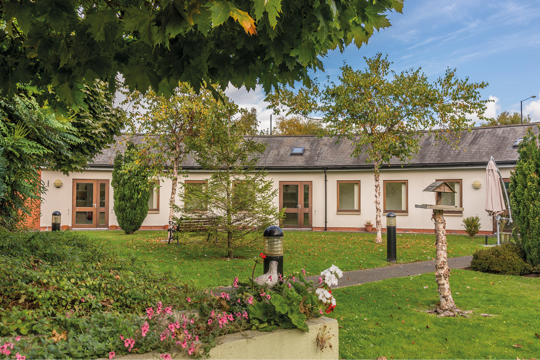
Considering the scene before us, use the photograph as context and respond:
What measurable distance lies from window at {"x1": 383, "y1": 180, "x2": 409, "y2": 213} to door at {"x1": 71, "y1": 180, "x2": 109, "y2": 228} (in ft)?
47.3

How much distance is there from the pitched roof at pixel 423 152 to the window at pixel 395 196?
115 centimetres

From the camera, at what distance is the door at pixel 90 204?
18.2 meters

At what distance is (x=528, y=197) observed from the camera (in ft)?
26.2

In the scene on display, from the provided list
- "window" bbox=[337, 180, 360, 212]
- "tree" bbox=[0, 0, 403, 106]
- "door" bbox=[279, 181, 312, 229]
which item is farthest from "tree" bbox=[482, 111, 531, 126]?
"tree" bbox=[0, 0, 403, 106]

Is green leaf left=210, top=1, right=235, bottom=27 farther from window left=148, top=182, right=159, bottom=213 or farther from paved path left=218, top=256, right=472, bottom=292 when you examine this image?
window left=148, top=182, right=159, bottom=213

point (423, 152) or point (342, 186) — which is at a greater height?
point (423, 152)

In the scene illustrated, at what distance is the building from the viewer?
16797mm

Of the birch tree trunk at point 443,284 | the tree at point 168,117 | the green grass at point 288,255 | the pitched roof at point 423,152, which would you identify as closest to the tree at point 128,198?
the pitched roof at point 423,152

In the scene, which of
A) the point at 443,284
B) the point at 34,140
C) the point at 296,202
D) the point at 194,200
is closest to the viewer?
the point at 443,284

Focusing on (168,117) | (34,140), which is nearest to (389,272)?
(34,140)

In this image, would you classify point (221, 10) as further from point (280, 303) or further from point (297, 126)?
point (297, 126)

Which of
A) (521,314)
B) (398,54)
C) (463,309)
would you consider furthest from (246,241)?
(398,54)

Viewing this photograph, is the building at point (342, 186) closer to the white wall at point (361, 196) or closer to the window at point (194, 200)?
the white wall at point (361, 196)

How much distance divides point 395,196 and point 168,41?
17.5 meters
